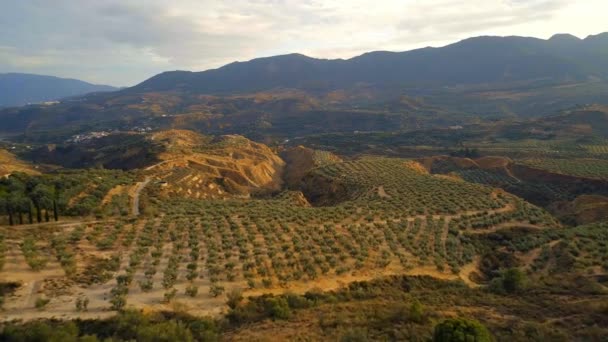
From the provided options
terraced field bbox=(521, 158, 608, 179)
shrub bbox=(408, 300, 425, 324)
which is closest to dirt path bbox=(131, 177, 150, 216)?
shrub bbox=(408, 300, 425, 324)

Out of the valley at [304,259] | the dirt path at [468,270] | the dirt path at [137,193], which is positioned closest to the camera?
the valley at [304,259]

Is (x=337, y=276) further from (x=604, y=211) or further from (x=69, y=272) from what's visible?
(x=604, y=211)

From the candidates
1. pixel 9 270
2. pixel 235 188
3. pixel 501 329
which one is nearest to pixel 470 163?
pixel 235 188

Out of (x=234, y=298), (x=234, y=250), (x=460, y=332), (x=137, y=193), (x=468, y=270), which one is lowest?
(x=468, y=270)

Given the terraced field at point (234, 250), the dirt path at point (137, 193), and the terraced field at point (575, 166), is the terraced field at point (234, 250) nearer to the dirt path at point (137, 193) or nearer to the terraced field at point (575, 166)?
the dirt path at point (137, 193)

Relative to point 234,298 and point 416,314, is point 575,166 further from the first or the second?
point 234,298

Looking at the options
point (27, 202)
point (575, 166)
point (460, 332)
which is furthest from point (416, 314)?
point (575, 166)

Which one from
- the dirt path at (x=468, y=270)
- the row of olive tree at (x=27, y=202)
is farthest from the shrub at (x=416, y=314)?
the row of olive tree at (x=27, y=202)

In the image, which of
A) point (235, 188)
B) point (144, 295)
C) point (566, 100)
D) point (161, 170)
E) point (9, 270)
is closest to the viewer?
point (144, 295)

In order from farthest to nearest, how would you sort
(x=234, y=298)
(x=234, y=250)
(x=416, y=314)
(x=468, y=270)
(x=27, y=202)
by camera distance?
(x=27, y=202) < (x=468, y=270) < (x=234, y=250) < (x=234, y=298) < (x=416, y=314)

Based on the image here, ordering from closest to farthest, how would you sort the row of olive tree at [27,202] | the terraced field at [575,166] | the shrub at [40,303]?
the shrub at [40,303] → the row of olive tree at [27,202] → the terraced field at [575,166]

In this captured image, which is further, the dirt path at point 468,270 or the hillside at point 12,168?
the hillside at point 12,168
